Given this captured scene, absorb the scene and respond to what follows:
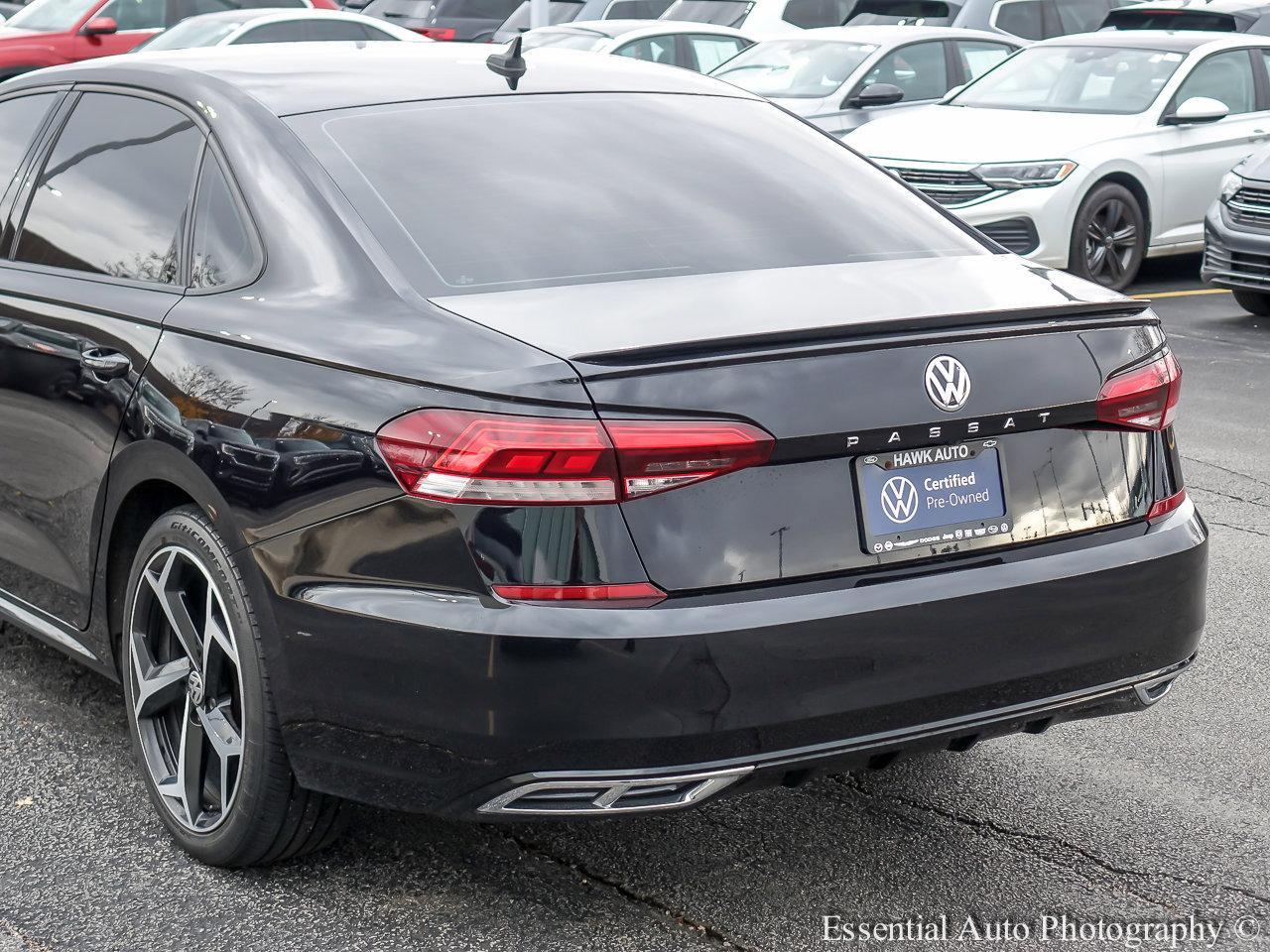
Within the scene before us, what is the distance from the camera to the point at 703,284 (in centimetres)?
331

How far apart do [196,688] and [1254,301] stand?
9.09 m

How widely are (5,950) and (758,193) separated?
85.0 inches

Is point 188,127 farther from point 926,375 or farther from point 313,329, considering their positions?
point 926,375

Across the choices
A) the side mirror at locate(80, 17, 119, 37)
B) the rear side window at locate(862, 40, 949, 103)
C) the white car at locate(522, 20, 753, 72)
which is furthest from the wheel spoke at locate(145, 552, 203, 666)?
the side mirror at locate(80, 17, 119, 37)

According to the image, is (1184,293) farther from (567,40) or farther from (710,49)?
(567,40)

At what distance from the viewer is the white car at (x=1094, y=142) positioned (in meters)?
11.2

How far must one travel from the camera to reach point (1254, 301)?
1103 centimetres

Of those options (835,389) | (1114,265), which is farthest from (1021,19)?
(835,389)

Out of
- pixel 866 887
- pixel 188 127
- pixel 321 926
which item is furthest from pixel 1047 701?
pixel 188 127

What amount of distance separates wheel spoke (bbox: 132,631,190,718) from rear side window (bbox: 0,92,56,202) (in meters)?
1.47

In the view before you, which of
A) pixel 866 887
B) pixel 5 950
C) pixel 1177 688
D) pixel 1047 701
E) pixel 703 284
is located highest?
pixel 703 284

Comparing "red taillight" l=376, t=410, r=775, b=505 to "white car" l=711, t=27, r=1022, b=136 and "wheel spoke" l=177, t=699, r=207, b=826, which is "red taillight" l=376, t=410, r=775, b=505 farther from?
"white car" l=711, t=27, r=1022, b=136

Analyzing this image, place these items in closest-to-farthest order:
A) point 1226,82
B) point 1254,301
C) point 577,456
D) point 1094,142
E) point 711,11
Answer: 1. point 577,456
2. point 1254,301
3. point 1094,142
4. point 1226,82
5. point 711,11

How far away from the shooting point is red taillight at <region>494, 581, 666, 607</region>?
282 centimetres
